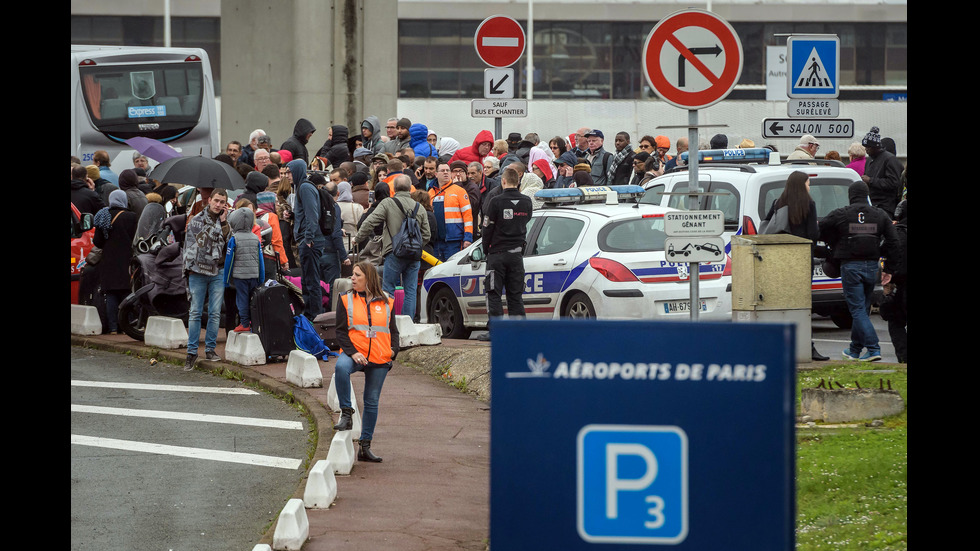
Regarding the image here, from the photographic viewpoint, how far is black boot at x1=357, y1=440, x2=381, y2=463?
9.30 meters

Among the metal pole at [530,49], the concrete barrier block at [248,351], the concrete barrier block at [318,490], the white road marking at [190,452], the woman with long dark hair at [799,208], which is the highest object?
the metal pole at [530,49]

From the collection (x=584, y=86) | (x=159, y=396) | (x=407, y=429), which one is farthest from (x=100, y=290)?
(x=584, y=86)

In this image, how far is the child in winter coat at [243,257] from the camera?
13.4 meters

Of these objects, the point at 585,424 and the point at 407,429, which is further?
the point at 407,429

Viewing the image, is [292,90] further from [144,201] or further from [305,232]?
[305,232]

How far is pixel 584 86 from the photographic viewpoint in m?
42.4

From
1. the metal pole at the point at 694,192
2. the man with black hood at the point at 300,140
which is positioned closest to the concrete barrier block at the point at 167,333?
the man with black hood at the point at 300,140

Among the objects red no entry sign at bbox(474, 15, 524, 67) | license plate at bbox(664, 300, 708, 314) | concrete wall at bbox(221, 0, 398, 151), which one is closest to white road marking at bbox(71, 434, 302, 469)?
license plate at bbox(664, 300, 708, 314)

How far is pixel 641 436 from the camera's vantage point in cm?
344

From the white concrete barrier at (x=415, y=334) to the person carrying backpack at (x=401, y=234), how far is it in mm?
507

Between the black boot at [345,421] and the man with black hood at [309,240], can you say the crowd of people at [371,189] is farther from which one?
the black boot at [345,421]
